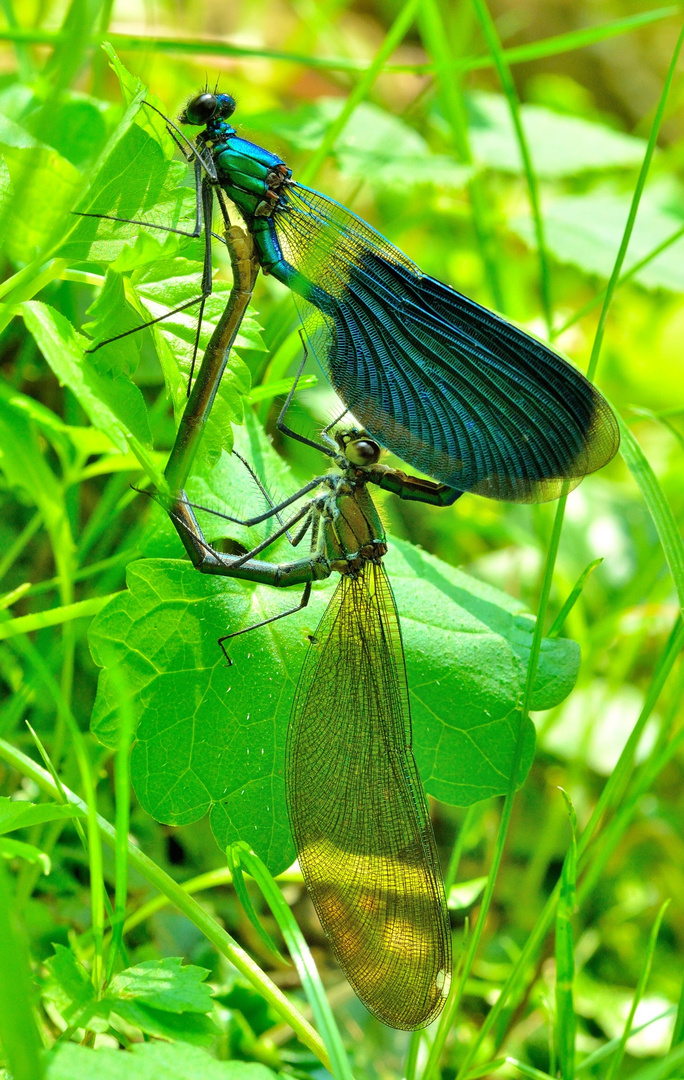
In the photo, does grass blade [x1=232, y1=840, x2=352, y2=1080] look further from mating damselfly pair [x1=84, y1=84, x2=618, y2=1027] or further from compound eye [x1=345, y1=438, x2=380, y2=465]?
compound eye [x1=345, y1=438, x2=380, y2=465]

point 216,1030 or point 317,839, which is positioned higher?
point 317,839

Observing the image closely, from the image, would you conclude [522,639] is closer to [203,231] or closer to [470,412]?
[470,412]

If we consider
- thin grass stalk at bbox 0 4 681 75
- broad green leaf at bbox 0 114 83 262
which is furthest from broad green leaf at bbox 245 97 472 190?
broad green leaf at bbox 0 114 83 262

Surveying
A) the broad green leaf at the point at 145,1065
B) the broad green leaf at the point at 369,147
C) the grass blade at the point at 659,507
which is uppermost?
the broad green leaf at the point at 369,147

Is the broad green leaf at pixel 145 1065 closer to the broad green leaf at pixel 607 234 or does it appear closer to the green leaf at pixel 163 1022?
the green leaf at pixel 163 1022

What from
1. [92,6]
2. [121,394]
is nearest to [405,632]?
[121,394]

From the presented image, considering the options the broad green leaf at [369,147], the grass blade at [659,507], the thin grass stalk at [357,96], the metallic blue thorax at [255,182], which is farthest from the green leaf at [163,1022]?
the broad green leaf at [369,147]

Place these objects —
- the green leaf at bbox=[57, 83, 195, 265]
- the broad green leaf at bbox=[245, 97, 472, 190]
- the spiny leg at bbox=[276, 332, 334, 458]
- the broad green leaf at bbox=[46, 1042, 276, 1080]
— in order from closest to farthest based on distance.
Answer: the broad green leaf at bbox=[46, 1042, 276, 1080], the green leaf at bbox=[57, 83, 195, 265], the spiny leg at bbox=[276, 332, 334, 458], the broad green leaf at bbox=[245, 97, 472, 190]
